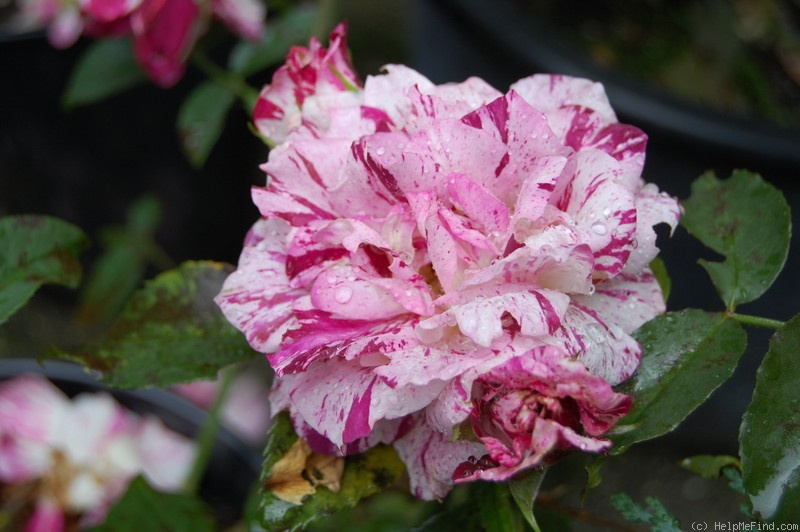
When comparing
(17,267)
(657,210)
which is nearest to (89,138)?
(17,267)

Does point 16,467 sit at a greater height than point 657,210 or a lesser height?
lesser

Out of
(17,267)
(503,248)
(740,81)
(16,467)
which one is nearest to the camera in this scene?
(503,248)

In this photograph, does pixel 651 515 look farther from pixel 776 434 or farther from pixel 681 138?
pixel 681 138

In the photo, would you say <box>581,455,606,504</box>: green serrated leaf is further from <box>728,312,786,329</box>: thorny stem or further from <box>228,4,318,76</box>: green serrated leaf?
<box>228,4,318,76</box>: green serrated leaf

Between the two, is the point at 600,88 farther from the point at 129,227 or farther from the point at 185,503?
the point at 129,227

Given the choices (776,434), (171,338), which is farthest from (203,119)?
(776,434)

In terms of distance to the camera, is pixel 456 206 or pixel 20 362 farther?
pixel 20 362

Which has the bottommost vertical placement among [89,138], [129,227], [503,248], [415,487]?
[129,227]
